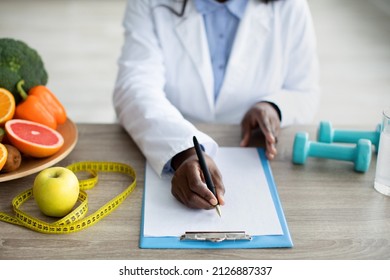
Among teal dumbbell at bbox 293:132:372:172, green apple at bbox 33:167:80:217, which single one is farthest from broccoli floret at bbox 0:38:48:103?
teal dumbbell at bbox 293:132:372:172

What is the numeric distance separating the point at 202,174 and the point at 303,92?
71 cm

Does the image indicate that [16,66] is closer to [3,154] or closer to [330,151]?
[3,154]

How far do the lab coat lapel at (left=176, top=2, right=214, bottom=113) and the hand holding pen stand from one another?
56 centimetres

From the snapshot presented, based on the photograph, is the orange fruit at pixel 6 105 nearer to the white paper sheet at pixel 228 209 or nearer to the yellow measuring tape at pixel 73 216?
the yellow measuring tape at pixel 73 216

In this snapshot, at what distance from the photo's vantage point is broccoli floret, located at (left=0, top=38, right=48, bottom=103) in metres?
1.51

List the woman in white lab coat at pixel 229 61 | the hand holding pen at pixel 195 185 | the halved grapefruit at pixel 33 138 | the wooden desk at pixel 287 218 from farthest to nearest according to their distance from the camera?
the woman in white lab coat at pixel 229 61
the halved grapefruit at pixel 33 138
the hand holding pen at pixel 195 185
the wooden desk at pixel 287 218

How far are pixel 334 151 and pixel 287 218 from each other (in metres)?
0.32

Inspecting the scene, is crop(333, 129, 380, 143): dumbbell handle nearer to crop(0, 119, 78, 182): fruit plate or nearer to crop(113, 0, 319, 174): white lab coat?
crop(113, 0, 319, 174): white lab coat

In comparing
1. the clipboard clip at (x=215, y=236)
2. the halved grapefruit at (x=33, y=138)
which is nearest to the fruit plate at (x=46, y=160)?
the halved grapefruit at (x=33, y=138)

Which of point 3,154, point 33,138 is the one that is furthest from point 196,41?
point 3,154

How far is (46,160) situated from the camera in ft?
4.49

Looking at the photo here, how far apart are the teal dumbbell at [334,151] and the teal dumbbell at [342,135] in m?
0.08

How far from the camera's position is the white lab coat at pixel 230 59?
1.83 metres

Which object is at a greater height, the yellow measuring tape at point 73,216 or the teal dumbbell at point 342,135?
the teal dumbbell at point 342,135
